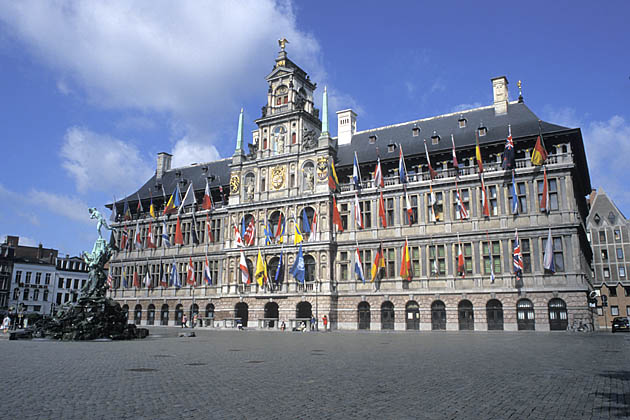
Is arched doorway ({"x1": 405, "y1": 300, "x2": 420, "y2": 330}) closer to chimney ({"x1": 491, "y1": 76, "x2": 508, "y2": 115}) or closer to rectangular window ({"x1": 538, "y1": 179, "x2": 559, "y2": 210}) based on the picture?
rectangular window ({"x1": 538, "y1": 179, "x2": 559, "y2": 210})

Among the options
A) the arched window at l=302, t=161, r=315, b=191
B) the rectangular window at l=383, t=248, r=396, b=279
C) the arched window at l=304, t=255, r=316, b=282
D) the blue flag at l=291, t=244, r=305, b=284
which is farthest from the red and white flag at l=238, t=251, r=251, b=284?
the rectangular window at l=383, t=248, r=396, b=279

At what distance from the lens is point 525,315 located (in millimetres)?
41188

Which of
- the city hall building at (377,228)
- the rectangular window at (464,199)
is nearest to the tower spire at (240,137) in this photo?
the city hall building at (377,228)

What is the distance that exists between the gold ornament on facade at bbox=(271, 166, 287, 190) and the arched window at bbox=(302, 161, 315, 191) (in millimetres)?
2418

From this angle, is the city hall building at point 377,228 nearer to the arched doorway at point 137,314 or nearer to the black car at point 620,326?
the arched doorway at point 137,314

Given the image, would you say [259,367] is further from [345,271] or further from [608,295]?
[608,295]

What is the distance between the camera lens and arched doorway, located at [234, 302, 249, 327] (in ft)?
180

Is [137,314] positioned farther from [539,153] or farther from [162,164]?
[539,153]

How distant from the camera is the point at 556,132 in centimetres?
4181

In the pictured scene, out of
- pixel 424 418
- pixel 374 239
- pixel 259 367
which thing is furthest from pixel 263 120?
pixel 424 418

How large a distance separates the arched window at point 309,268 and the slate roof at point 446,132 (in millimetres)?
10067

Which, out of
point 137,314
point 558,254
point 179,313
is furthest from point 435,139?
point 137,314

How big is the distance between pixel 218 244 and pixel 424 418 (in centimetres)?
5267

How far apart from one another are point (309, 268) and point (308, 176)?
9503mm
